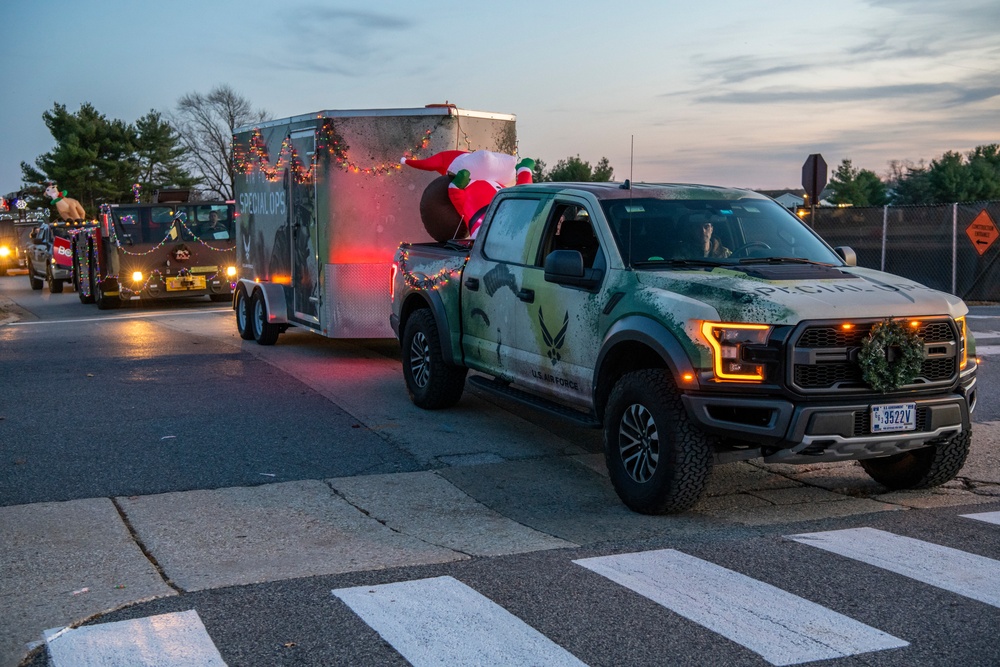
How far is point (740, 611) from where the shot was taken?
4969 millimetres

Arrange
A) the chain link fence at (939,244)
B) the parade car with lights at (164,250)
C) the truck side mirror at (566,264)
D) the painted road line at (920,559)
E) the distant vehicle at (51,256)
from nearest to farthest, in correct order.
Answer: the painted road line at (920,559) → the truck side mirror at (566,264) → the chain link fence at (939,244) → the parade car with lights at (164,250) → the distant vehicle at (51,256)

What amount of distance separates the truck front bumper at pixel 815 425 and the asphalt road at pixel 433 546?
0.48 metres

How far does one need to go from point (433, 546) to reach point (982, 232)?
18602mm

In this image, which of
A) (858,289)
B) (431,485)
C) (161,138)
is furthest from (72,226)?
(161,138)

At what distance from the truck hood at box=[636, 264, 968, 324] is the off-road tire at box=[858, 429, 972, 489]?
2.83ft

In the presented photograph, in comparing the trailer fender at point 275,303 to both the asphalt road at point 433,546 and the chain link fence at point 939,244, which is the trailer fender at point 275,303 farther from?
the chain link fence at point 939,244

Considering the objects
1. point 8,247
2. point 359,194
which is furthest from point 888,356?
point 8,247

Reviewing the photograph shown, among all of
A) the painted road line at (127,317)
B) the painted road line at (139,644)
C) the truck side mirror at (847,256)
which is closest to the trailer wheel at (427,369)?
the truck side mirror at (847,256)

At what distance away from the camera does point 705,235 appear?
25.0 feet

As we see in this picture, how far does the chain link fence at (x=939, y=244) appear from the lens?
71.7 ft

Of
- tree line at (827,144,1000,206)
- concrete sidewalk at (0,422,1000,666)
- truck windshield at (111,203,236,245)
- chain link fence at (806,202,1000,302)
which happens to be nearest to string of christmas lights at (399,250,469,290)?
concrete sidewalk at (0,422,1000,666)

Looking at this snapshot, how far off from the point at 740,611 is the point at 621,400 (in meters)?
2.06

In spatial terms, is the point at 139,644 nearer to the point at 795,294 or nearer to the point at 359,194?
the point at 795,294

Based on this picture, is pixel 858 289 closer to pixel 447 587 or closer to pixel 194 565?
pixel 447 587
